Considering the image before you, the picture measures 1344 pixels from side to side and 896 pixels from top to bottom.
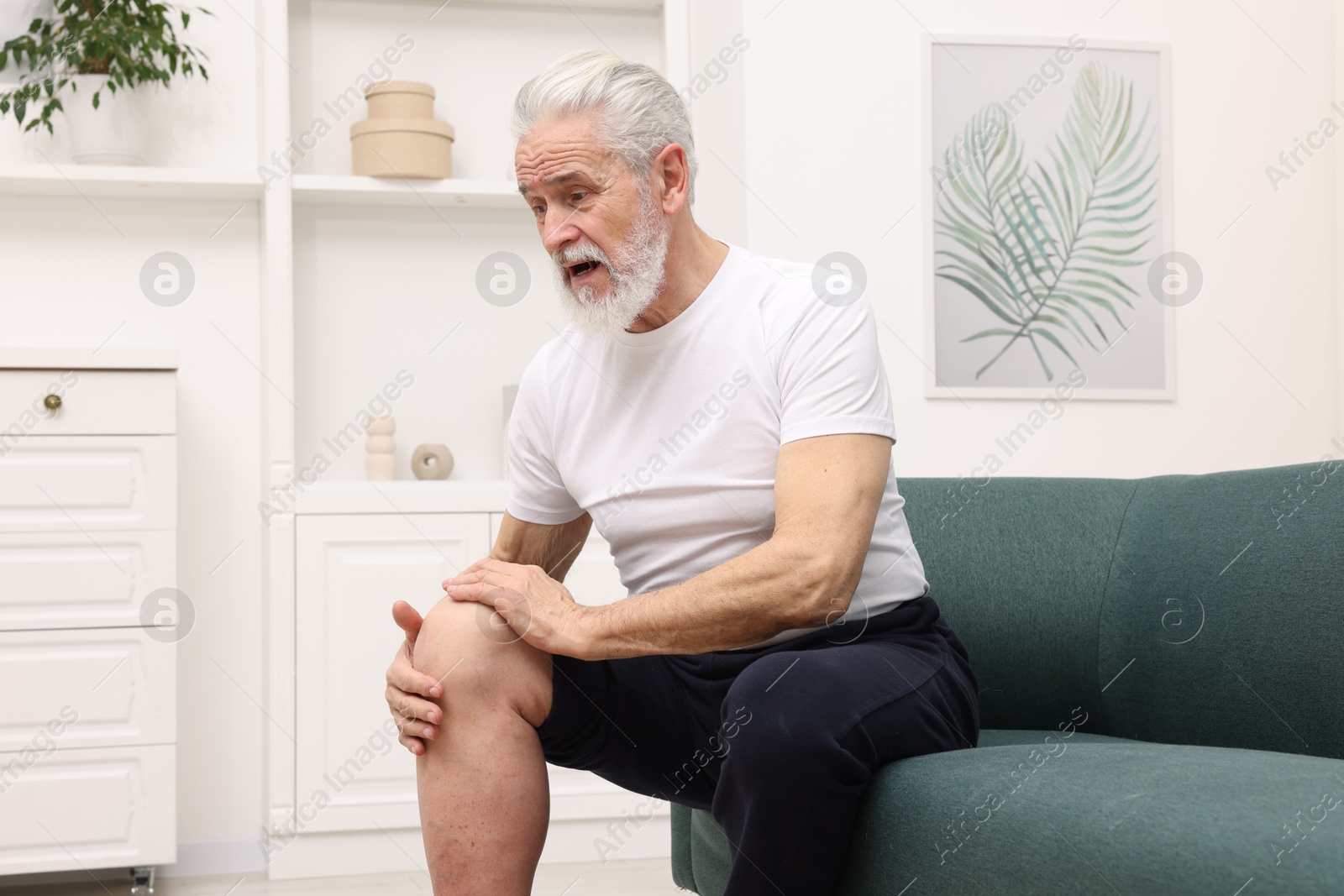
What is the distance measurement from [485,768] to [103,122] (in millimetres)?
2105

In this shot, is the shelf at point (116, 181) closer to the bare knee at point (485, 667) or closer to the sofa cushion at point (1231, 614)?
the bare knee at point (485, 667)

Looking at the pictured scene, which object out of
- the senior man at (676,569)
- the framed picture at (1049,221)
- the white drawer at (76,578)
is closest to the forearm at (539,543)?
the senior man at (676,569)

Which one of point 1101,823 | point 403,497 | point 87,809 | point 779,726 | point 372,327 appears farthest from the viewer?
point 372,327

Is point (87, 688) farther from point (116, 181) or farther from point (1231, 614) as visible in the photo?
point (1231, 614)

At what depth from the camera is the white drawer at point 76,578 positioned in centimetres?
232

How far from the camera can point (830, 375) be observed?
132 centimetres

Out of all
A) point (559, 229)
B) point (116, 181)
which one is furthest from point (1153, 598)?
point (116, 181)

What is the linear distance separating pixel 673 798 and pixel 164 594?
57.1 inches

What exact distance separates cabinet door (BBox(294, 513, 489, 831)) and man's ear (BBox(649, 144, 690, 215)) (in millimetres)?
1304

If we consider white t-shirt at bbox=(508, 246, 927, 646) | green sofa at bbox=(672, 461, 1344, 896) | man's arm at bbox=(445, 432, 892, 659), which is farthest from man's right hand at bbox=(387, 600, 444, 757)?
green sofa at bbox=(672, 461, 1344, 896)

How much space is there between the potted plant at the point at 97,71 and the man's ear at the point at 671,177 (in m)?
1.67

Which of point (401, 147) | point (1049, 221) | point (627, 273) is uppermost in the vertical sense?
point (401, 147)

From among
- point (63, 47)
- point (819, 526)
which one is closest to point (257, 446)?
point (63, 47)

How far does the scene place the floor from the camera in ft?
7.95
